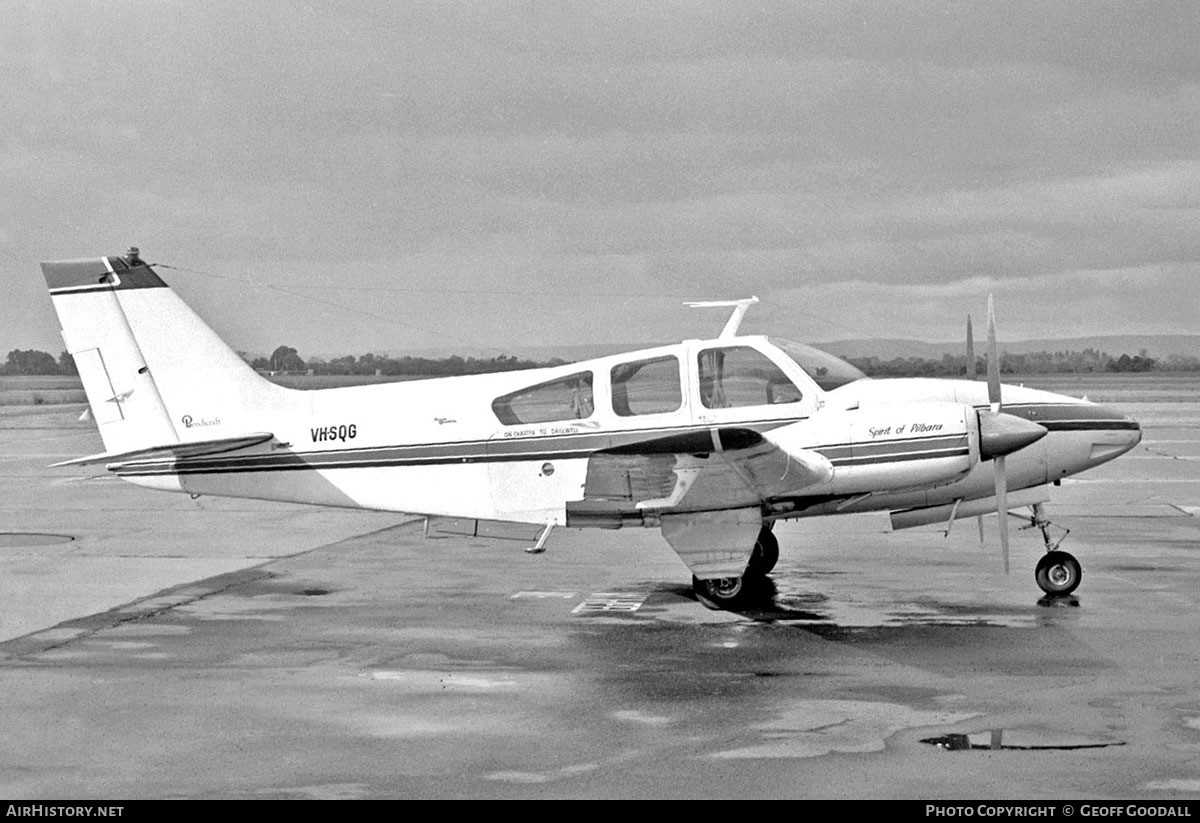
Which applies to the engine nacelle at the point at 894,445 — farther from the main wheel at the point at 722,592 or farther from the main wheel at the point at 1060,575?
the main wheel at the point at 1060,575

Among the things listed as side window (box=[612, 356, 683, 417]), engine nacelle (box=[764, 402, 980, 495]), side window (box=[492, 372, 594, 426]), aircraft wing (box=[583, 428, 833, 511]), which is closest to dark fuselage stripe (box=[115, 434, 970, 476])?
engine nacelle (box=[764, 402, 980, 495])

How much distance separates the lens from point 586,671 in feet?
32.5

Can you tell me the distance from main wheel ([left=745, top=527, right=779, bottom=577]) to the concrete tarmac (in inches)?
9.9

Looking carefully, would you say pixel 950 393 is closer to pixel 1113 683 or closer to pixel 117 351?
pixel 1113 683

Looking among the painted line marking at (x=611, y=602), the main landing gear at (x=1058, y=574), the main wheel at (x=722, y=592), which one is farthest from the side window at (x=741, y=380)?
the main landing gear at (x=1058, y=574)

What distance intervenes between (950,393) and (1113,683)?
3.95 metres

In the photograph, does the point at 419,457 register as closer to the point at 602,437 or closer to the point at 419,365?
the point at 602,437

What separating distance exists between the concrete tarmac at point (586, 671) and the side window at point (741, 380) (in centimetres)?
188

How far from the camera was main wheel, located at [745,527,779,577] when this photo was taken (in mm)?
13688

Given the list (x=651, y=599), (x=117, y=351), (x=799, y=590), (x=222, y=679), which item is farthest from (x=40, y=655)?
Answer: (x=799, y=590)

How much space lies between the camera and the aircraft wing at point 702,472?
10969 mm

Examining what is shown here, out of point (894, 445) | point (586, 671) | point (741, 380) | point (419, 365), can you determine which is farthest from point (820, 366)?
point (419, 365)

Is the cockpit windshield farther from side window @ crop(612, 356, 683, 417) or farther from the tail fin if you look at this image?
the tail fin

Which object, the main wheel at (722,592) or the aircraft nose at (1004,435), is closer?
the aircraft nose at (1004,435)
